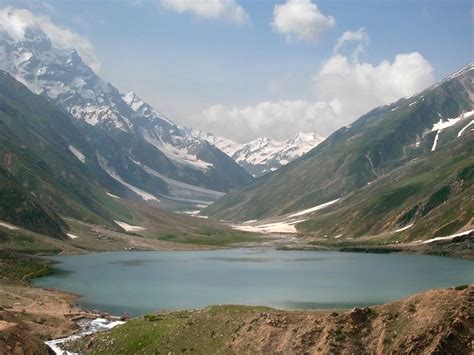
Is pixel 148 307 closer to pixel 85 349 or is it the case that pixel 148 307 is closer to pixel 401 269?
pixel 85 349

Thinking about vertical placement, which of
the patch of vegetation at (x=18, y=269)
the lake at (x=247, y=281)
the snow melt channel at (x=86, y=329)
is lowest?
the lake at (x=247, y=281)

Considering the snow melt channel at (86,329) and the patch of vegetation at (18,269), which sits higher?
the patch of vegetation at (18,269)

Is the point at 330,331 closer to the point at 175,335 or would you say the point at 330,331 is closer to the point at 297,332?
the point at 297,332

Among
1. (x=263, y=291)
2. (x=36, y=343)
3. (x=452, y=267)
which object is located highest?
→ (x=36, y=343)

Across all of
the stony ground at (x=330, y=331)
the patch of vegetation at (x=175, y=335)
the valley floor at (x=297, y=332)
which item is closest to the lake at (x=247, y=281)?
the patch of vegetation at (x=175, y=335)

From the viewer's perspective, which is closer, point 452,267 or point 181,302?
point 181,302

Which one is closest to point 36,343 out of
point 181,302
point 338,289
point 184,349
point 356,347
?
point 184,349

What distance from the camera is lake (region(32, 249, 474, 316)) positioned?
327 feet

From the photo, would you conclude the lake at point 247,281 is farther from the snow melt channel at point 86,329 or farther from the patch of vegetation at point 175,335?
the patch of vegetation at point 175,335

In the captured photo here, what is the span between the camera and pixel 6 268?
134125 millimetres

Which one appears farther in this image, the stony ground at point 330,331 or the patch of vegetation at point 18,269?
the patch of vegetation at point 18,269

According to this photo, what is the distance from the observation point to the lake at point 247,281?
99.8 m

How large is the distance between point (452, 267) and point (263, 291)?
70957 mm

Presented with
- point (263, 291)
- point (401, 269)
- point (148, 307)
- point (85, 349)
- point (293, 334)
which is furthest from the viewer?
point (401, 269)
